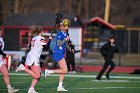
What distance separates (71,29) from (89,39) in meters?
7.38

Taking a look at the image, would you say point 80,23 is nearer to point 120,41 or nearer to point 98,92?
point 120,41

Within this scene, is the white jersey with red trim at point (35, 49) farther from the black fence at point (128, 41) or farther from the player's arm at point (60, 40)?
the black fence at point (128, 41)

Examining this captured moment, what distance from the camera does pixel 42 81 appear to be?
18922mm

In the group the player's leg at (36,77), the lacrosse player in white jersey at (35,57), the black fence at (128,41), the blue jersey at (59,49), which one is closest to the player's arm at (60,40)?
the blue jersey at (59,49)

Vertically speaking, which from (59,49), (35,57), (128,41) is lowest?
(128,41)

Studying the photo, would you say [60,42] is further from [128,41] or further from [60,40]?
[128,41]

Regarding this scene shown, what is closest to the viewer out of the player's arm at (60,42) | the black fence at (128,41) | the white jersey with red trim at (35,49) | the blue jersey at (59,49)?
the white jersey with red trim at (35,49)

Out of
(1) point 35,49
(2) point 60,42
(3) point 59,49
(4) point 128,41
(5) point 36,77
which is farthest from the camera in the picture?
(4) point 128,41

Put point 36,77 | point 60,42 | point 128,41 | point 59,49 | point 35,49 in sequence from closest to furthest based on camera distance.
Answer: point 36,77 < point 35,49 < point 60,42 < point 59,49 < point 128,41

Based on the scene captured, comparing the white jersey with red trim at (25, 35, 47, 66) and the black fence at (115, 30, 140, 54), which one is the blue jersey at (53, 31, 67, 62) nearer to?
the white jersey with red trim at (25, 35, 47, 66)

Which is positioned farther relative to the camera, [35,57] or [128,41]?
[128,41]

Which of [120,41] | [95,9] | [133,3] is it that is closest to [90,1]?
[95,9]

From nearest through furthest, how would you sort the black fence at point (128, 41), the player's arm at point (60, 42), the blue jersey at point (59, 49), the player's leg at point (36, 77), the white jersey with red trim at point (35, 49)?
the player's leg at point (36, 77)
the white jersey with red trim at point (35, 49)
the player's arm at point (60, 42)
the blue jersey at point (59, 49)
the black fence at point (128, 41)

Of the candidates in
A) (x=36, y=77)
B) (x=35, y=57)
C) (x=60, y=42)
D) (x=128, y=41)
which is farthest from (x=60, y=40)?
(x=128, y=41)
